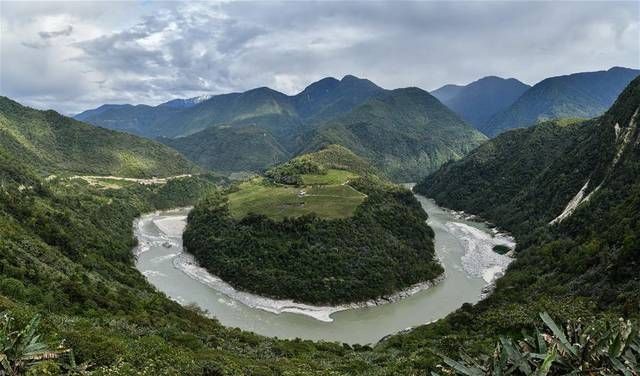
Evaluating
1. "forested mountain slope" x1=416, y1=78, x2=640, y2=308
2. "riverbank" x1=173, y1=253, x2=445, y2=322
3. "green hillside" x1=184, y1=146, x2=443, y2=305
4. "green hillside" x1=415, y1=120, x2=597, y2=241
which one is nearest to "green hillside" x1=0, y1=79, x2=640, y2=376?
"forested mountain slope" x1=416, y1=78, x2=640, y2=308

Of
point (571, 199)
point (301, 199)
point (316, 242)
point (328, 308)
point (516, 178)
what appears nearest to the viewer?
point (328, 308)

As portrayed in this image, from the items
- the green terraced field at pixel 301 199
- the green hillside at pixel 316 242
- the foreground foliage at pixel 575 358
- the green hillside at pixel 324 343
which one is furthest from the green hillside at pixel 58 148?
the foreground foliage at pixel 575 358

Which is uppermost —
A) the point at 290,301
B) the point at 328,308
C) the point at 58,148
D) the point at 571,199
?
the point at 58,148

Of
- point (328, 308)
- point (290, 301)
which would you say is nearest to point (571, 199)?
point (328, 308)

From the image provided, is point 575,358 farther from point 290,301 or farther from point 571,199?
point 571,199

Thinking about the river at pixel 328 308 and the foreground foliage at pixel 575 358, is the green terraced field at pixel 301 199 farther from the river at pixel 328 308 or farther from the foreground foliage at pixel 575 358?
the foreground foliage at pixel 575 358

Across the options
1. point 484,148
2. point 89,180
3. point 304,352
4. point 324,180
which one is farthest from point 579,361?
point 484,148

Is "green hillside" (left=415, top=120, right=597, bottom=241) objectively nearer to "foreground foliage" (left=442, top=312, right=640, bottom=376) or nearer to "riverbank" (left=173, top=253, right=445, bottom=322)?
"riverbank" (left=173, top=253, right=445, bottom=322)
